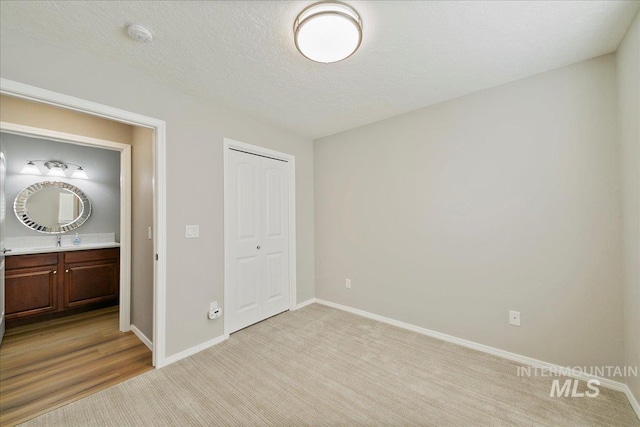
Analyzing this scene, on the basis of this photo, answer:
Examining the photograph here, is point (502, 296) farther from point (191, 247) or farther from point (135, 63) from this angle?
point (135, 63)

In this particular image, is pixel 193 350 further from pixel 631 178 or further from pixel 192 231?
pixel 631 178

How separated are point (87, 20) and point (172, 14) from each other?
0.53 metres

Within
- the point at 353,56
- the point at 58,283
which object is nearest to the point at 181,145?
the point at 353,56

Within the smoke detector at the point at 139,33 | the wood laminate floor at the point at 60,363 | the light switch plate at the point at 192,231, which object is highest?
the smoke detector at the point at 139,33

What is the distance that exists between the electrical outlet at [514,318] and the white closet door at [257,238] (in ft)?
7.98

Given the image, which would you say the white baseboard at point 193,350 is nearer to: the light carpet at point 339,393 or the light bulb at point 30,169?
the light carpet at point 339,393

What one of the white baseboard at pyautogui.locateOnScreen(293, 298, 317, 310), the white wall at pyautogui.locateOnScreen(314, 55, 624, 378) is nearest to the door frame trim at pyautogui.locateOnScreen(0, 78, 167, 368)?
the white baseboard at pyautogui.locateOnScreen(293, 298, 317, 310)

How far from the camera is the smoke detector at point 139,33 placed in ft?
5.01

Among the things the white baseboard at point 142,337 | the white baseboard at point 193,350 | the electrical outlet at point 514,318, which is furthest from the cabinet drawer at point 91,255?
the electrical outlet at point 514,318

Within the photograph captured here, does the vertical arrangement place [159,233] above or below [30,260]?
above

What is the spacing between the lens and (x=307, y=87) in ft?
7.43

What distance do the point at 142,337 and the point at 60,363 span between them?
60 cm

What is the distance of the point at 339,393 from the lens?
5.94ft
